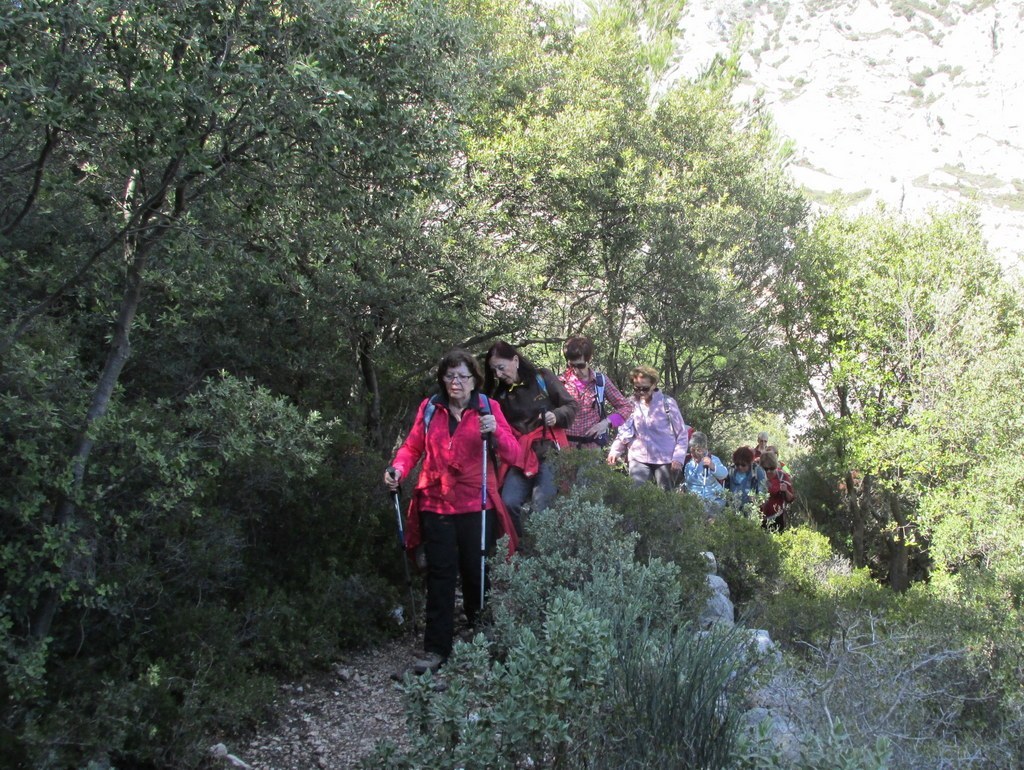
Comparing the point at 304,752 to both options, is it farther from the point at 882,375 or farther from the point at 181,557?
the point at 882,375

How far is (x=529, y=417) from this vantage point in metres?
6.09

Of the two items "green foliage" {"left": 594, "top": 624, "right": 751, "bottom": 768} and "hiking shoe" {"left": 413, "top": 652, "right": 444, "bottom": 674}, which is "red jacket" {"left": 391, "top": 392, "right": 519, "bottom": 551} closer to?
"hiking shoe" {"left": 413, "top": 652, "right": 444, "bottom": 674}

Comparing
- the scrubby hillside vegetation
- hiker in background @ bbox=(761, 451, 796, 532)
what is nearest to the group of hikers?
the scrubby hillside vegetation

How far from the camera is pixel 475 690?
2941mm

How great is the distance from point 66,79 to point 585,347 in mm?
4417

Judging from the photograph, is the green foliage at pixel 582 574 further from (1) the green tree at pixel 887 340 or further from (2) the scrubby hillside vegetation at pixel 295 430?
(1) the green tree at pixel 887 340

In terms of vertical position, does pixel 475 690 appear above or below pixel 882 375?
below

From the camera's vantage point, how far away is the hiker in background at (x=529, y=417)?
594 centimetres

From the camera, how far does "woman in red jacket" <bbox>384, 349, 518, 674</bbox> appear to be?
193 inches

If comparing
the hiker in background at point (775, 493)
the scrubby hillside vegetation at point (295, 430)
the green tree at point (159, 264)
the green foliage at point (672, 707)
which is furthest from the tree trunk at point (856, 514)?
the green foliage at point (672, 707)

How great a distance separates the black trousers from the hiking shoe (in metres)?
0.03

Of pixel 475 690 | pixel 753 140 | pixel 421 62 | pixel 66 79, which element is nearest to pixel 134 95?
pixel 66 79

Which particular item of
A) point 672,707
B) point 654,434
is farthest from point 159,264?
point 654,434

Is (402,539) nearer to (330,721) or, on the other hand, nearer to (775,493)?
(330,721)
